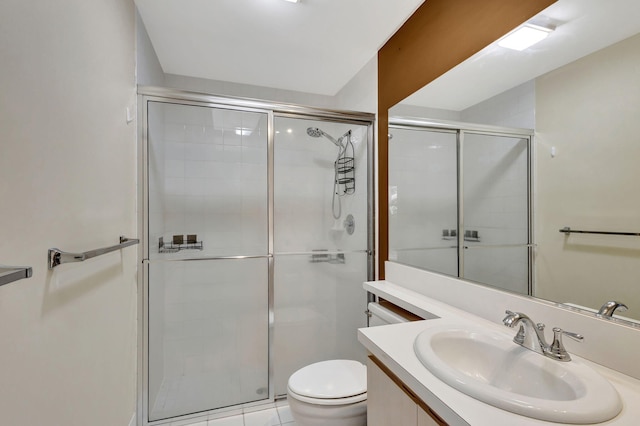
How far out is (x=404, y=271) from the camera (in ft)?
6.21

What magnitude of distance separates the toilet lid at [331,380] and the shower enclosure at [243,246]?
58 cm

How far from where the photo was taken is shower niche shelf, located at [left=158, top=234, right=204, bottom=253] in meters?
1.90

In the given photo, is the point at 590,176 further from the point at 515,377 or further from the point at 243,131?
the point at 243,131

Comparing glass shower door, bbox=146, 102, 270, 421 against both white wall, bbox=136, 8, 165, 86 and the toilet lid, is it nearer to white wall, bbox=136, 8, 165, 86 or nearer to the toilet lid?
white wall, bbox=136, 8, 165, 86

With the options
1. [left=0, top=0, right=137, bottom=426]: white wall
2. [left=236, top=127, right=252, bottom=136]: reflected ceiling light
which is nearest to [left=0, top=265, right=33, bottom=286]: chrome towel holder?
[left=0, top=0, right=137, bottom=426]: white wall

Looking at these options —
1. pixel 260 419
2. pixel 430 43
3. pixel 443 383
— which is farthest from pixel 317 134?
pixel 260 419

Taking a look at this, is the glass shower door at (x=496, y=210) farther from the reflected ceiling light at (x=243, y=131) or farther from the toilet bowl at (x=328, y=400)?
the reflected ceiling light at (x=243, y=131)

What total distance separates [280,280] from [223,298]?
1.36ft

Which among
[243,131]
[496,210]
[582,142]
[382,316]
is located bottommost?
[382,316]

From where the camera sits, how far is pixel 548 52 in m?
1.09

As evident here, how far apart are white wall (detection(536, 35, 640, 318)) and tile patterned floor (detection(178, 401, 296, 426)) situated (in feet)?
5.59

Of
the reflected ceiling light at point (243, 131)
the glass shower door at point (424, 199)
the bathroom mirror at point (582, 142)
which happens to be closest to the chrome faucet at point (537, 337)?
the bathroom mirror at point (582, 142)

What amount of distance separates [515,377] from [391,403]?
1.31ft

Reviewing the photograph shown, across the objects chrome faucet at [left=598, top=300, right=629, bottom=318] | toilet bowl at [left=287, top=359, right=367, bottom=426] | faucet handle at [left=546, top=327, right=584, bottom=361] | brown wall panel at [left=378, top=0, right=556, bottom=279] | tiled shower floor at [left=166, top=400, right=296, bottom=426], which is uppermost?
brown wall panel at [left=378, top=0, right=556, bottom=279]
